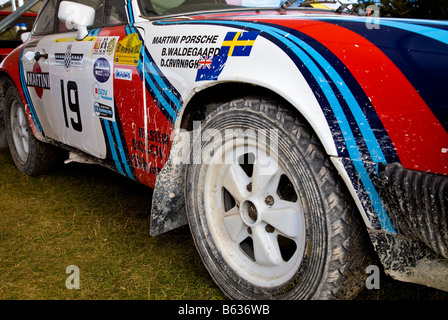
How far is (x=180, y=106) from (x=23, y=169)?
2.55 m

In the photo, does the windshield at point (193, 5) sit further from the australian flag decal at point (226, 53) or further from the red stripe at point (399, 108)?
the red stripe at point (399, 108)

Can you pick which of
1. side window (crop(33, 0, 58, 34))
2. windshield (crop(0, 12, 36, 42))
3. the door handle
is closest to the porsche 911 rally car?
the door handle

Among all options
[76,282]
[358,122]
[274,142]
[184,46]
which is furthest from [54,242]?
[358,122]

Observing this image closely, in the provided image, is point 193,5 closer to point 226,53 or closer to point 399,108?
point 226,53

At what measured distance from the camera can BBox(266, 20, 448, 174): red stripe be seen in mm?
1276

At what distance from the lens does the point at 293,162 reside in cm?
160

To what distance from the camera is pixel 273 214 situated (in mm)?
1766

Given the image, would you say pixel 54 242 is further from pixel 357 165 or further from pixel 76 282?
pixel 357 165

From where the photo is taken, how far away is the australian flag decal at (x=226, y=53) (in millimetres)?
1729

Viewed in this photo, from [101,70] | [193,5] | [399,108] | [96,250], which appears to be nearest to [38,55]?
[101,70]

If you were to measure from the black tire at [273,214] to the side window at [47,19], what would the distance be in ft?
7.09

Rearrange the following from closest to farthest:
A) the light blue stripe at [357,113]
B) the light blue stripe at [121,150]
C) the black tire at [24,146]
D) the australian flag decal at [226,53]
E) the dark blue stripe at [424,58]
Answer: the dark blue stripe at [424,58] → the light blue stripe at [357,113] → the australian flag decal at [226,53] → the light blue stripe at [121,150] → the black tire at [24,146]

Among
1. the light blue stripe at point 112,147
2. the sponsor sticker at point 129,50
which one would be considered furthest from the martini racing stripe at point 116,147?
the sponsor sticker at point 129,50

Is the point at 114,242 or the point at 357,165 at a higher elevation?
the point at 357,165
